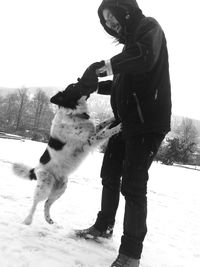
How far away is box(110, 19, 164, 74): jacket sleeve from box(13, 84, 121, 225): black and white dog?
1.36 meters

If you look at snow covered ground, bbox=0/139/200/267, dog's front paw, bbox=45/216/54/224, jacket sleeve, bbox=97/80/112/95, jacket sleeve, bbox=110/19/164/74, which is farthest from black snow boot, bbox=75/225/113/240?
jacket sleeve, bbox=110/19/164/74

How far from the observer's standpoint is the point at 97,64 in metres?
2.62

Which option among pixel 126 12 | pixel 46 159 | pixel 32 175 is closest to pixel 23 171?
pixel 32 175

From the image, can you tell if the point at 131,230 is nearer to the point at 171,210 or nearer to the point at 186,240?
the point at 186,240

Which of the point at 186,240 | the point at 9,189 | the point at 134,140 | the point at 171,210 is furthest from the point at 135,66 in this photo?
the point at 171,210

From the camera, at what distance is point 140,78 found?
2.70m

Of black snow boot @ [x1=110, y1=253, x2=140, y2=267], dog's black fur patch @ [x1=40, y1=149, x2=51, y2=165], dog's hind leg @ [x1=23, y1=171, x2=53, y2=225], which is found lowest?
black snow boot @ [x1=110, y1=253, x2=140, y2=267]

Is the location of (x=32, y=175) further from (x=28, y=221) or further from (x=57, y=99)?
(x=57, y=99)

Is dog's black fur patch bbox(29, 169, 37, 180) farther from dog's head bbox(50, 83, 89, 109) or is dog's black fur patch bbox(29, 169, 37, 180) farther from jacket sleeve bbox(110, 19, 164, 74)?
jacket sleeve bbox(110, 19, 164, 74)

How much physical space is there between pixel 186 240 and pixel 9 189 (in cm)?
279

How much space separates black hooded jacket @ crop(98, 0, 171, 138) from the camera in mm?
2504

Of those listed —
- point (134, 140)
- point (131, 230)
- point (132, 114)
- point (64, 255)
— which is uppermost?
point (132, 114)

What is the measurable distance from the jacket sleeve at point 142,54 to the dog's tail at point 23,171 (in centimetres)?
220

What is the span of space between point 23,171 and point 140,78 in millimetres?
2257
